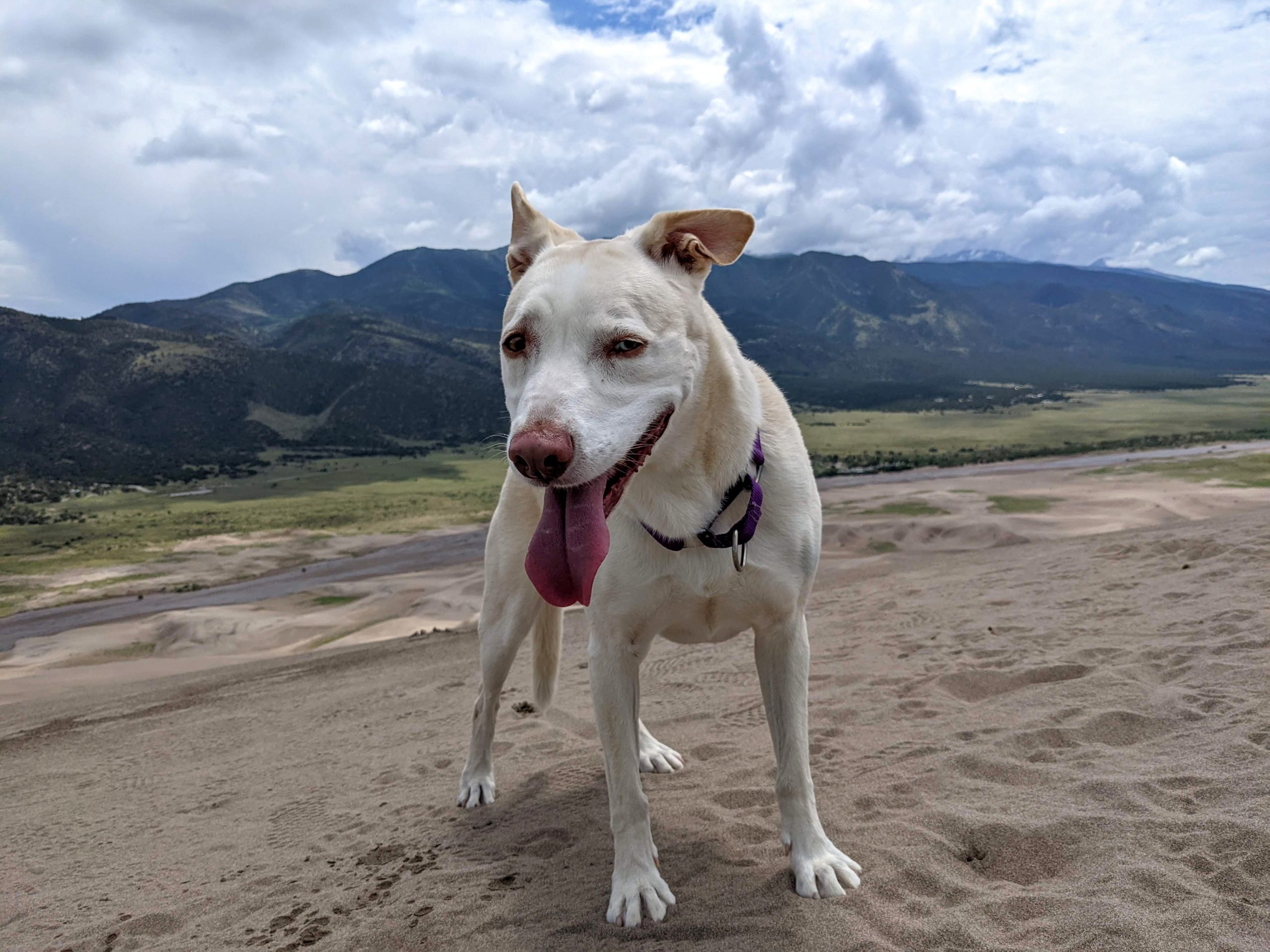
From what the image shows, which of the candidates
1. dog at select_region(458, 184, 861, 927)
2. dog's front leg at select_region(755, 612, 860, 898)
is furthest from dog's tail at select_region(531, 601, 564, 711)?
dog's front leg at select_region(755, 612, 860, 898)

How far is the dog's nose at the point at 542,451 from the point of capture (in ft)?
8.57

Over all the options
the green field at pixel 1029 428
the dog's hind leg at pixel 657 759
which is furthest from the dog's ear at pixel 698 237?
the green field at pixel 1029 428

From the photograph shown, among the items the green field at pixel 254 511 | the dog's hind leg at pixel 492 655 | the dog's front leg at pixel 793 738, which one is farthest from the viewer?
the green field at pixel 254 511

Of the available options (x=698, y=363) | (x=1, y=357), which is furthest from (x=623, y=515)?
(x=1, y=357)

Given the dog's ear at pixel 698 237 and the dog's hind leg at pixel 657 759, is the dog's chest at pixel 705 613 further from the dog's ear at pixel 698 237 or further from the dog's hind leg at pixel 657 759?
the dog's hind leg at pixel 657 759

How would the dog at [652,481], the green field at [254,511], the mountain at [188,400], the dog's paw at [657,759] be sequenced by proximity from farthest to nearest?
1. the mountain at [188,400]
2. the green field at [254,511]
3. the dog's paw at [657,759]
4. the dog at [652,481]

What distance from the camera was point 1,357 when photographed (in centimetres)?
9994

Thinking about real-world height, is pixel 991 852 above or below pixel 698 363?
below

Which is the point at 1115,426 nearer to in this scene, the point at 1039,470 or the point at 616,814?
the point at 1039,470

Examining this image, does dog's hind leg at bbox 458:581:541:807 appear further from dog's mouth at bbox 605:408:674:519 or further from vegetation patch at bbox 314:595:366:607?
vegetation patch at bbox 314:595:366:607

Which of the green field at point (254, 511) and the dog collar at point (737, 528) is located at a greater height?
the dog collar at point (737, 528)

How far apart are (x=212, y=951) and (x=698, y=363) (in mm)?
3540

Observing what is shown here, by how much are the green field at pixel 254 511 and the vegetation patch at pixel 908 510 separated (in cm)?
1467

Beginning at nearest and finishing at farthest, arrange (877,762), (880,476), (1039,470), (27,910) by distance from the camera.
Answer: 1. (27,910)
2. (877,762)
3. (1039,470)
4. (880,476)
